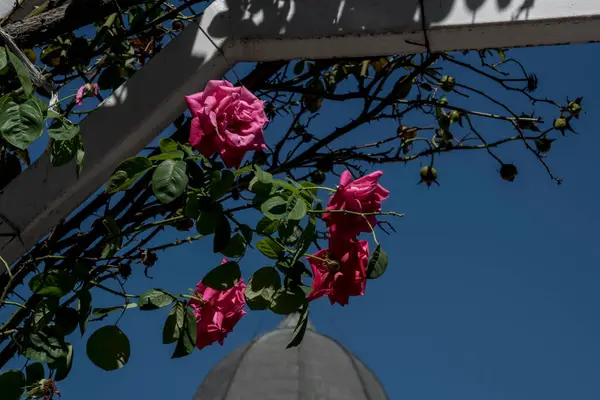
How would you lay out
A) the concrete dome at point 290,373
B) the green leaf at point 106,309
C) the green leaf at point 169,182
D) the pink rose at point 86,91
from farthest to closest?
the concrete dome at point 290,373, the pink rose at point 86,91, the green leaf at point 106,309, the green leaf at point 169,182

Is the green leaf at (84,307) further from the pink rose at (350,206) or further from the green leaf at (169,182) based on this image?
the pink rose at (350,206)

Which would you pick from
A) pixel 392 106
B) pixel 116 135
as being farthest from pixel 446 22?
pixel 392 106

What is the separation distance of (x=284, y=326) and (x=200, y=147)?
17.2 ft

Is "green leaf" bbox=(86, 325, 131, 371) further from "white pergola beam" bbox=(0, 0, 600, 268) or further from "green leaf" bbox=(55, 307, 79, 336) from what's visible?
"white pergola beam" bbox=(0, 0, 600, 268)

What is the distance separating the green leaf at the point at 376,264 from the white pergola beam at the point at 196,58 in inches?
15.0

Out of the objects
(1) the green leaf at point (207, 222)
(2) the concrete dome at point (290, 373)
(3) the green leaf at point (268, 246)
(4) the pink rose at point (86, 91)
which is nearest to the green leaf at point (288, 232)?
(3) the green leaf at point (268, 246)

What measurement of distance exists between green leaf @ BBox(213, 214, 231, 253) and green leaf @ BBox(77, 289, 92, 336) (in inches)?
10.3

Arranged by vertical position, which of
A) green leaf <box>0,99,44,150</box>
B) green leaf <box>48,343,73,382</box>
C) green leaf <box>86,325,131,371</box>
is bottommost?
green leaf <box>48,343,73,382</box>

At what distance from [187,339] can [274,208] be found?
1.02 feet

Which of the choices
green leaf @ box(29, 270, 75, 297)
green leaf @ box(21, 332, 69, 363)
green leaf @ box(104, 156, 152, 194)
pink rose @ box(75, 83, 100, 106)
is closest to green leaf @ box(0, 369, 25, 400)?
green leaf @ box(21, 332, 69, 363)

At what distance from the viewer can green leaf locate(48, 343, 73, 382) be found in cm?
177

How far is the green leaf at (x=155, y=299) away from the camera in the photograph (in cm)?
178

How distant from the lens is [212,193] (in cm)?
170

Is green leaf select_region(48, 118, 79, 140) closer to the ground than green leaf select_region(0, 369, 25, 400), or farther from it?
farther from it
